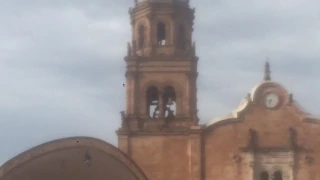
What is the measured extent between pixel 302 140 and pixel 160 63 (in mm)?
7652

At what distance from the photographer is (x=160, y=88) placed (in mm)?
37438

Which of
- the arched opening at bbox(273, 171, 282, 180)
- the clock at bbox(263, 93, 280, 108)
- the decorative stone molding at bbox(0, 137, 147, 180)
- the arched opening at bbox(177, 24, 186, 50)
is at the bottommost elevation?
the arched opening at bbox(273, 171, 282, 180)

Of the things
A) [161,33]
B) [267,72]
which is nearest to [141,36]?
[161,33]

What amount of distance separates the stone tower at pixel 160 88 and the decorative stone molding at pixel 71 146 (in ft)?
9.25

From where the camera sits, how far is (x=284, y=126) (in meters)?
35.8

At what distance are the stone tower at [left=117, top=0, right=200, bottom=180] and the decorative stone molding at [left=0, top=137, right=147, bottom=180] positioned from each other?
111 inches

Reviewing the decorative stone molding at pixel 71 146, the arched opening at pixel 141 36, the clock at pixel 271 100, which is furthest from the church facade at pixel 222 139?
the arched opening at pixel 141 36

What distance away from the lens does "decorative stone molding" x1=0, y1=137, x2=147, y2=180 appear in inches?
1217

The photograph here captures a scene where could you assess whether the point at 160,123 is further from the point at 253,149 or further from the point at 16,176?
the point at 16,176

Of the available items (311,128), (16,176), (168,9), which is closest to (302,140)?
(311,128)

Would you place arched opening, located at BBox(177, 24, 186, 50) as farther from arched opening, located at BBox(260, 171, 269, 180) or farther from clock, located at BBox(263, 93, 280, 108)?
arched opening, located at BBox(260, 171, 269, 180)

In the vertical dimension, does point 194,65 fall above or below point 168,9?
below

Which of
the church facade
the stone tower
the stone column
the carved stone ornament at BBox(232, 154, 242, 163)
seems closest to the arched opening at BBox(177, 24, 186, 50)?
the stone tower

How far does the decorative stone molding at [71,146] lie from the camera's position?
30906 millimetres
